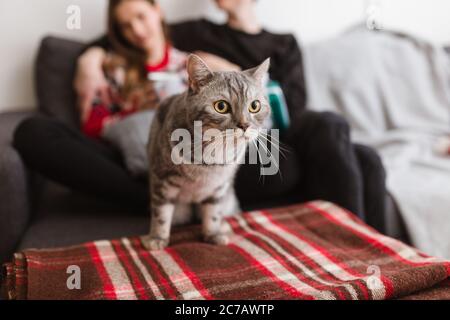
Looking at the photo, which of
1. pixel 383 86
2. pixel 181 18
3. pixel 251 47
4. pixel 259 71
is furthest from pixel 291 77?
pixel 259 71

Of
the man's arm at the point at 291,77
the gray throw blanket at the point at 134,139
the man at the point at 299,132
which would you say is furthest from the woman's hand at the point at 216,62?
the gray throw blanket at the point at 134,139

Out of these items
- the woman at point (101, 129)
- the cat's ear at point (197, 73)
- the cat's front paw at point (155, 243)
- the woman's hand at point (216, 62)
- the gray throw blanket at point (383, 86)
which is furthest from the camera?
the gray throw blanket at point (383, 86)

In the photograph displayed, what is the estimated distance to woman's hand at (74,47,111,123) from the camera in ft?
5.25

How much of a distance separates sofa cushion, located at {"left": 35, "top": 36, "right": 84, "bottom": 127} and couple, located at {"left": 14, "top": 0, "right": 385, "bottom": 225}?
0.23ft

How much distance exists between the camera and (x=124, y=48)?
164 centimetres

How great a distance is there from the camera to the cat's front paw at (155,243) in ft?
3.55

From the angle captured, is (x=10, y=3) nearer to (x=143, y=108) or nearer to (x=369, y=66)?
→ (x=143, y=108)

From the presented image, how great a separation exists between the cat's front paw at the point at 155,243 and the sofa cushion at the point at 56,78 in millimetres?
782

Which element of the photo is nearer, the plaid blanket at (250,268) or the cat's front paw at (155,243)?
the plaid blanket at (250,268)

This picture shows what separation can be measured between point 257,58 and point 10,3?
951 mm

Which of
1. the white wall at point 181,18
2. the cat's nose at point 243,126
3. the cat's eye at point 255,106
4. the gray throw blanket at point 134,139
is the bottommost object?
the gray throw blanket at point 134,139

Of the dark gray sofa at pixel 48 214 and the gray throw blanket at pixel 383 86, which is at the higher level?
the gray throw blanket at pixel 383 86

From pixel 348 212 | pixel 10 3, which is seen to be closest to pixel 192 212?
pixel 348 212

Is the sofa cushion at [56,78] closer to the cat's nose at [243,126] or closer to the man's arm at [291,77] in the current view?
the man's arm at [291,77]
